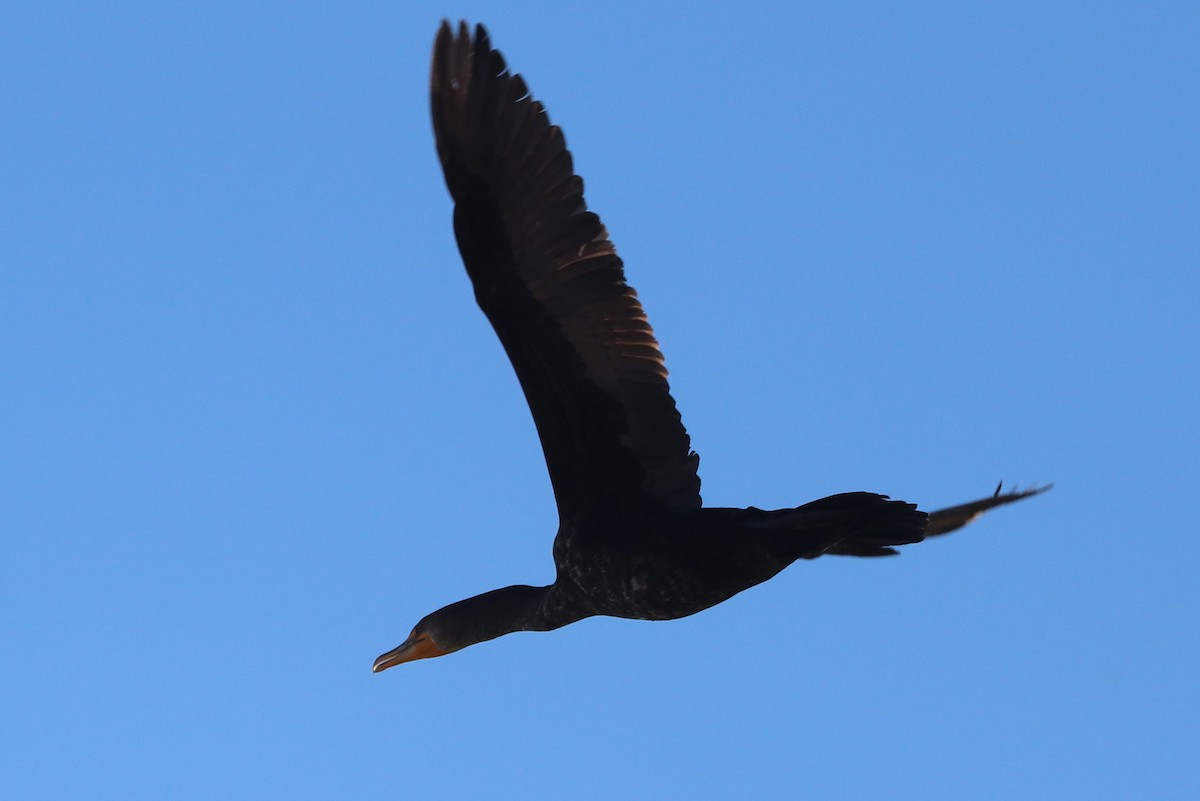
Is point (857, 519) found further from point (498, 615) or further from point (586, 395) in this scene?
point (498, 615)

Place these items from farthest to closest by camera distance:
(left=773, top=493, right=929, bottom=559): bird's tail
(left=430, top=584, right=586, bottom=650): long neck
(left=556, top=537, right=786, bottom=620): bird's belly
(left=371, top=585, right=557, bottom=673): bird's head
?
1. (left=371, top=585, right=557, bottom=673): bird's head
2. (left=430, top=584, right=586, bottom=650): long neck
3. (left=556, top=537, right=786, bottom=620): bird's belly
4. (left=773, top=493, right=929, bottom=559): bird's tail

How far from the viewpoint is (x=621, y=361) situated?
8289mm

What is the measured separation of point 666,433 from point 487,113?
6.26 ft

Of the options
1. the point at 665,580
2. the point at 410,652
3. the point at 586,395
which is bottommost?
the point at 665,580

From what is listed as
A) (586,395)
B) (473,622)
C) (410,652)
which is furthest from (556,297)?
(410,652)

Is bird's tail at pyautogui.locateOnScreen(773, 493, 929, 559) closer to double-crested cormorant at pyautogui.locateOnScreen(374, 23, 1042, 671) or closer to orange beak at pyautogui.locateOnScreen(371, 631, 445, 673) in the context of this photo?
double-crested cormorant at pyautogui.locateOnScreen(374, 23, 1042, 671)

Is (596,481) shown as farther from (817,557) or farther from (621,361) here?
(817,557)

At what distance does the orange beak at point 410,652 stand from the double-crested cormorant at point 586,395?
2.52 feet

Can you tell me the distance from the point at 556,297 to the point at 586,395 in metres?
0.58

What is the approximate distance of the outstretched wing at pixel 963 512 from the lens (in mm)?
10070

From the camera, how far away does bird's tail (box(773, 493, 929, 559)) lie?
7.77m

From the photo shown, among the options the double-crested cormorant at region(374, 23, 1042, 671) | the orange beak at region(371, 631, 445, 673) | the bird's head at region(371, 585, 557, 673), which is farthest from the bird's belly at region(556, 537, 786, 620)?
the orange beak at region(371, 631, 445, 673)

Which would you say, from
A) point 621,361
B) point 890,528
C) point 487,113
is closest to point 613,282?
point 621,361

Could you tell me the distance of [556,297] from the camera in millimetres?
8047
